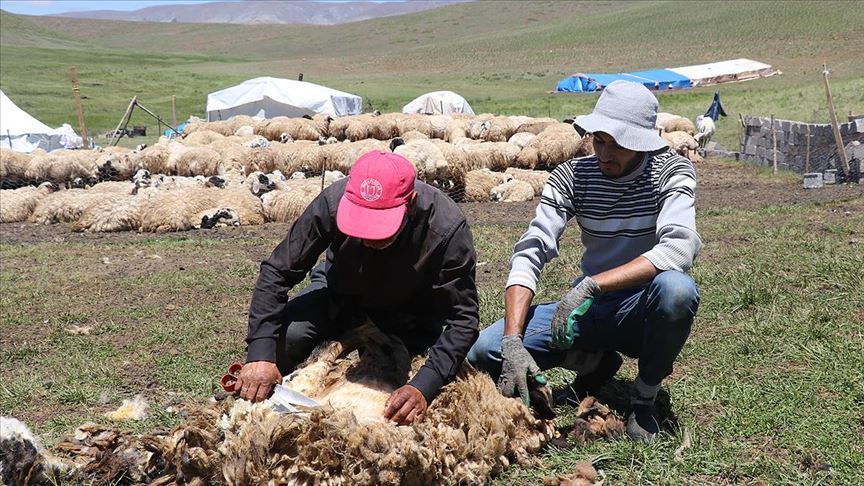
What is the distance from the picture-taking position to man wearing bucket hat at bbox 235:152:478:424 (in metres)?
3.05

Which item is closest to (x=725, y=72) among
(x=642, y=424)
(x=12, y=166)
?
(x=12, y=166)

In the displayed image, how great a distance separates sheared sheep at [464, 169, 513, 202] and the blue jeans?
1043cm

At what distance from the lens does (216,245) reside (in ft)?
31.1

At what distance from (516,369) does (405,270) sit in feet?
1.92

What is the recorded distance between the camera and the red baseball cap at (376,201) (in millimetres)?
3000

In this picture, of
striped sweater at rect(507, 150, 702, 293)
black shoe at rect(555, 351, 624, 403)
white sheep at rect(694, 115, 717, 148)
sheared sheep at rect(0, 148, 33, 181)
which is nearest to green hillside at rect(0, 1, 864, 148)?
white sheep at rect(694, 115, 717, 148)

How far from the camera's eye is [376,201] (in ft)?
9.95

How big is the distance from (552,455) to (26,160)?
1578 centimetres

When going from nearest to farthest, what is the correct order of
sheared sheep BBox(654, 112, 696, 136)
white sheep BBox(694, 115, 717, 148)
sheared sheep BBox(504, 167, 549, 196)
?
1. sheared sheep BBox(504, 167, 549, 196)
2. white sheep BBox(694, 115, 717, 148)
3. sheared sheep BBox(654, 112, 696, 136)

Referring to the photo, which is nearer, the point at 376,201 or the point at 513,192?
the point at 376,201

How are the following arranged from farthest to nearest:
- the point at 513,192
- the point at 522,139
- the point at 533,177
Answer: the point at 522,139 < the point at 533,177 < the point at 513,192

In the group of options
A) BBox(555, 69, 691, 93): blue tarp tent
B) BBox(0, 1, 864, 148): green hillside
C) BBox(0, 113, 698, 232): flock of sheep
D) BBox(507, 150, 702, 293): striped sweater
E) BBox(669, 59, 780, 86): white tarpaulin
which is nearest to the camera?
BBox(507, 150, 702, 293): striped sweater

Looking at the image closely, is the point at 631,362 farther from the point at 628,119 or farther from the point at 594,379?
the point at 628,119

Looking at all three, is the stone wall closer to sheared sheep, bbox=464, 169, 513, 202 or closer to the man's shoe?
sheared sheep, bbox=464, 169, 513, 202
